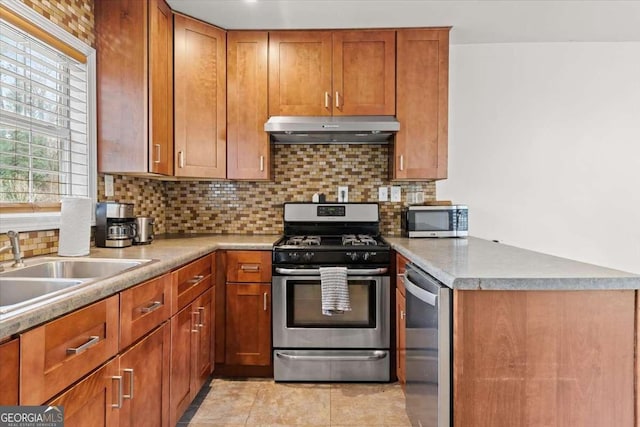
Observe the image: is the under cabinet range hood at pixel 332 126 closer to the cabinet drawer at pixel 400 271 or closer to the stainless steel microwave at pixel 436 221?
the stainless steel microwave at pixel 436 221

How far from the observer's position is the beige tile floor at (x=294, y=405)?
6.70ft

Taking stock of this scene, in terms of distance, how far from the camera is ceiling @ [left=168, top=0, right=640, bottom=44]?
92.0 inches

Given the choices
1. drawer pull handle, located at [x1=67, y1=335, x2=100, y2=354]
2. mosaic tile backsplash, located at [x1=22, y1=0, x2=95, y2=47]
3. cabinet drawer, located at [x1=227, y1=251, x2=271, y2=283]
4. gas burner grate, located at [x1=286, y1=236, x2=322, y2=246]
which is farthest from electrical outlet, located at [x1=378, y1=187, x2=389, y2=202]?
drawer pull handle, located at [x1=67, y1=335, x2=100, y2=354]

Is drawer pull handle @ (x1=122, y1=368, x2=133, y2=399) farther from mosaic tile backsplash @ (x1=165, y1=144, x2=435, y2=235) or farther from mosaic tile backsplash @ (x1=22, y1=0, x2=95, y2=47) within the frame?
mosaic tile backsplash @ (x1=165, y1=144, x2=435, y2=235)

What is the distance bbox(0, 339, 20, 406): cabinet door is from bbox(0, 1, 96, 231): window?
96cm

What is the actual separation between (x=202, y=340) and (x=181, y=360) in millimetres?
Result: 318

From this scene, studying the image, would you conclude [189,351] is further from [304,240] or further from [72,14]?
[72,14]

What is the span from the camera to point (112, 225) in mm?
2145

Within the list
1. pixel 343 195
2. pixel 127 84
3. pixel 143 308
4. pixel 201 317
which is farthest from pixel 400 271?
pixel 127 84

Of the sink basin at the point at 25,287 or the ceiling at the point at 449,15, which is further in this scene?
the ceiling at the point at 449,15

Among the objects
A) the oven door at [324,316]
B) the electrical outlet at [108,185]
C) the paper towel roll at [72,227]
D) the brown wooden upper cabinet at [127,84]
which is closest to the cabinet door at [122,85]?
the brown wooden upper cabinet at [127,84]

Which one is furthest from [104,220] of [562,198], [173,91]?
[562,198]

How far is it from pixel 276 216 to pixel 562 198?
2.17m

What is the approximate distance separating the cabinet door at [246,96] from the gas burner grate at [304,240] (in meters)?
0.60
